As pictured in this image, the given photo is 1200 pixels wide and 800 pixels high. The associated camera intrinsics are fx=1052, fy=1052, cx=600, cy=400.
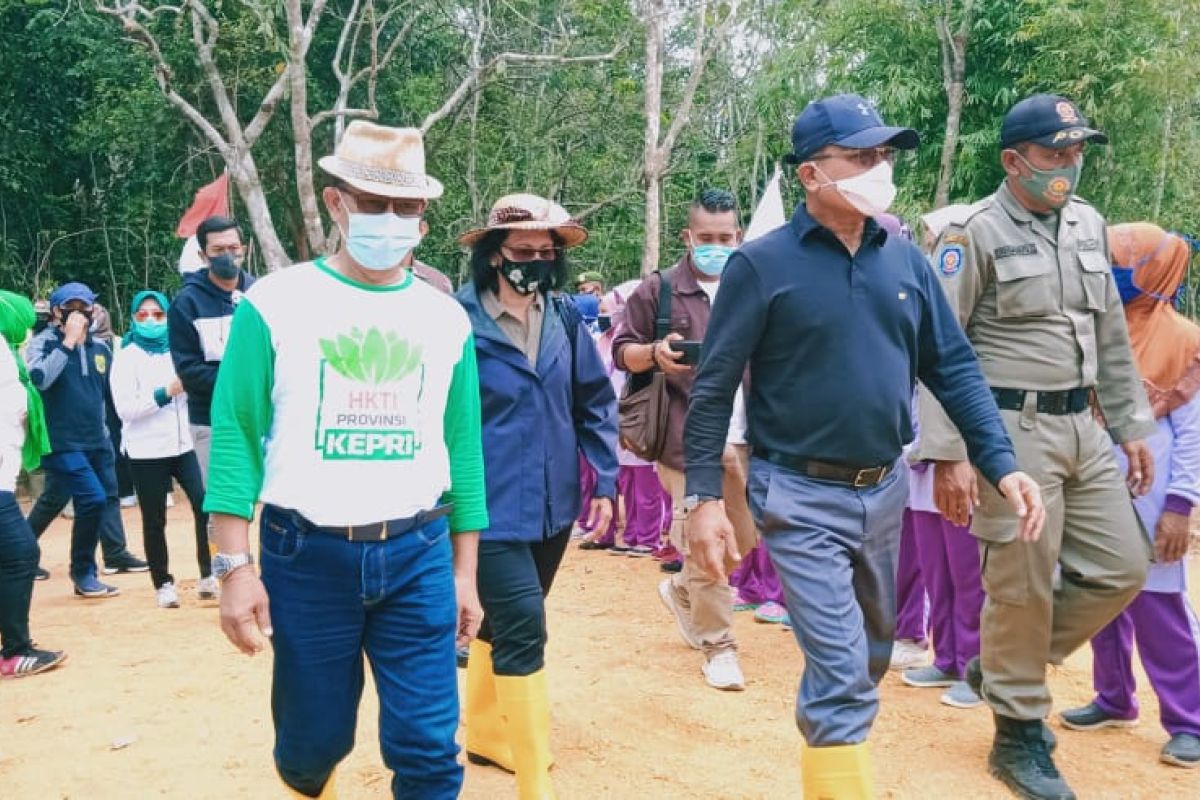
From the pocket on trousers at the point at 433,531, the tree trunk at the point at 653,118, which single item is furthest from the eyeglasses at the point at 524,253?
the tree trunk at the point at 653,118

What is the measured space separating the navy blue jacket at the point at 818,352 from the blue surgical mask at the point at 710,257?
1755 millimetres

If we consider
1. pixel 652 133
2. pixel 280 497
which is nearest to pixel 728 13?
pixel 652 133

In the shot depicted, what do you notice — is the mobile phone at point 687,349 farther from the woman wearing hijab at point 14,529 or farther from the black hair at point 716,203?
the woman wearing hijab at point 14,529

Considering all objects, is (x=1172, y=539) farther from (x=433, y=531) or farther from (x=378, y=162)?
(x=378, y=162)

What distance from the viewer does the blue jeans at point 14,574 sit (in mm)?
5605

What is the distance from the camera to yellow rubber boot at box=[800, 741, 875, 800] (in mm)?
3027

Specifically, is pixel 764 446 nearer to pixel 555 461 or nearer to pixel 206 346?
pixel 555 461

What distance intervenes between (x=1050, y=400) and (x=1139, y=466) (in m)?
0.54

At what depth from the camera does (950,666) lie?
17.3 feet

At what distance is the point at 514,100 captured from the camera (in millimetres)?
22000

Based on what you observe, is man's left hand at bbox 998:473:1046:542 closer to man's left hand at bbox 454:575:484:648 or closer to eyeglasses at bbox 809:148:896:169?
eyeglasses at bbox 809:148:896:169

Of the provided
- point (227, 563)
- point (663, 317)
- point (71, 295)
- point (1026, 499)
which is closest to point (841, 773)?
point (1026, 499)

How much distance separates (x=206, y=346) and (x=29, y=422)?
1271 millimetres

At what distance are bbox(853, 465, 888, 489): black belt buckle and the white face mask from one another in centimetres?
80
